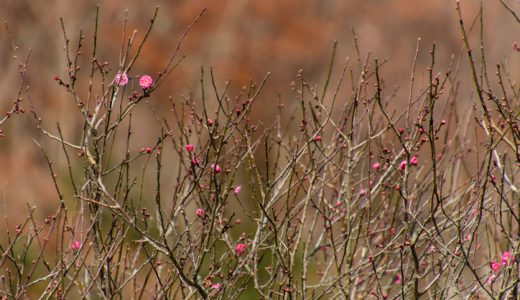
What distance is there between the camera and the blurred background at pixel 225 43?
1265 centimetres

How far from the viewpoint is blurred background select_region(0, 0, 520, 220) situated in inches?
498

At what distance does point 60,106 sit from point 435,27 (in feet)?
20.0

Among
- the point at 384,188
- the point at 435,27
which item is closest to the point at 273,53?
the point at 435,27

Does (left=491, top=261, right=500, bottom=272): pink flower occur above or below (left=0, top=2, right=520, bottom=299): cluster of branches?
below

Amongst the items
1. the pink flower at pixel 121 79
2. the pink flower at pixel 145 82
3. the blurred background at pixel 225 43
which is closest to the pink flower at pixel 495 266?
the pink flower at pixel 145 82

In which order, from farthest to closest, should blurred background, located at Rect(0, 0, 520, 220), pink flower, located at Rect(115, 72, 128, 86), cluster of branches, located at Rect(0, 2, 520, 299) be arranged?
blurred background, located at Rect(0, 0, 520, 220) < pink flower, located at Rect(115, 72, 128, 86) < cluster of branches, located at Rect(0, 2, 520, 299)

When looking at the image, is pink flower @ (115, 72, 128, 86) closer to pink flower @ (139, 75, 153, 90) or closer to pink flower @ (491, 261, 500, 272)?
pink flower @ (139, 75, 153, 90)

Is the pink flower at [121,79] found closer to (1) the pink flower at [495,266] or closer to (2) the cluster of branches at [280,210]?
(2) the cluster of branches at [280,210]

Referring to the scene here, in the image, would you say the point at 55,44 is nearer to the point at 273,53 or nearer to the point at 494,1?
the point at 273,53

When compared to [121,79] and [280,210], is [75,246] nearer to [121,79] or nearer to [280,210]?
[121,79]

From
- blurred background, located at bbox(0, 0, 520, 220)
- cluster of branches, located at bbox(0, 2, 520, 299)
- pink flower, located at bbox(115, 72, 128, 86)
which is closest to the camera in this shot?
cluster of branches, located at bbox(0, 2, 520, 299)

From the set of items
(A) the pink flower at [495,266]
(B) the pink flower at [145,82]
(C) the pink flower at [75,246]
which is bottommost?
(A) the pink flower at [495,266]

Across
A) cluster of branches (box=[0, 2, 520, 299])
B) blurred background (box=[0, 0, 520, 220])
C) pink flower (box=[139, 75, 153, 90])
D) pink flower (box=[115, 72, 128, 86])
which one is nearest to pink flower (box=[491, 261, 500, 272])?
cluster of branches (box=[0, 2, 520, 299])

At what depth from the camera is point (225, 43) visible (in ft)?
51.7
